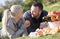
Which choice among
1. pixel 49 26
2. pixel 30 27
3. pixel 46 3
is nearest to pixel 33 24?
pixel 30 27

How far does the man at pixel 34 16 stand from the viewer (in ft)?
22.1

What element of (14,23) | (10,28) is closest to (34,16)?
(14,23)

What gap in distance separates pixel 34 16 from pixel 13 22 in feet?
2.96

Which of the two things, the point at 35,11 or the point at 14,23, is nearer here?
the point at 14,23

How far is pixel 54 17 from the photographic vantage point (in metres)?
6.34

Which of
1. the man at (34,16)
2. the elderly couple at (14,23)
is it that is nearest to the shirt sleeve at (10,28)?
the elderly couple at (14,23)

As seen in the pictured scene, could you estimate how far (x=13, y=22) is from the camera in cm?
618

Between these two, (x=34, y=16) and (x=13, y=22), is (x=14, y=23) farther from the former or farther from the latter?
(x=34, y=16)

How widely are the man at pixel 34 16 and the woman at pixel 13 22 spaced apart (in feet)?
2.07

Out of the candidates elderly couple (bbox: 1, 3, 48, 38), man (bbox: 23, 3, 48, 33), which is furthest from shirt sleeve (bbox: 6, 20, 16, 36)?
man (bbox: 23, 3, 48, 33)

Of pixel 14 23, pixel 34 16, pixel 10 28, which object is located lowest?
pixel 10 28

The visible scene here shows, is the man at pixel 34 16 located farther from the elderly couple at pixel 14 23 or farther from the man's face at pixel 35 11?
the elderly couple at pixel 14 23

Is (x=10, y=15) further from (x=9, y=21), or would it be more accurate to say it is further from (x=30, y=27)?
(x=30, y=27)

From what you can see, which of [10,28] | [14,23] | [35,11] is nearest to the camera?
[10,28]
